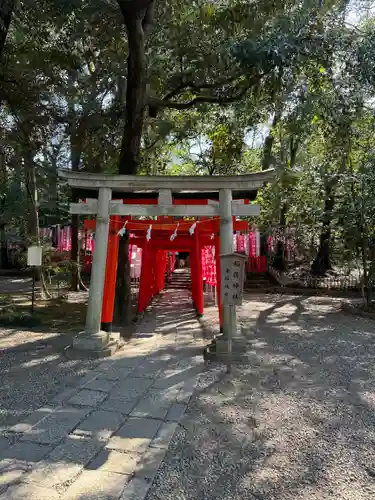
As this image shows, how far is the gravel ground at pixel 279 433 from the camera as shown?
112 inches

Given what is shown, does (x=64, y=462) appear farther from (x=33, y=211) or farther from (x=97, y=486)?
(x=33, y=211)

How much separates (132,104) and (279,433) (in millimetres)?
7186

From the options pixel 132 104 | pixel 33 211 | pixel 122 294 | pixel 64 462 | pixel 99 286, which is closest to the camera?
pixel 64 462

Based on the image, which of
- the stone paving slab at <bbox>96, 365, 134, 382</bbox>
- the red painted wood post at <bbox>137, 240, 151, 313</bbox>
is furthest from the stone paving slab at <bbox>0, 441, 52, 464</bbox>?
the red painted wood post at <bbox>137, 240, 151, 313</bbox>

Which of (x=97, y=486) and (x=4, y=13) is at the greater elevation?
(x=4, y=13)

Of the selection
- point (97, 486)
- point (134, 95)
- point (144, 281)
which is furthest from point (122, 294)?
point (97, 486)

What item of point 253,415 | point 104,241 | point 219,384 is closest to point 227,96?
point 104,241

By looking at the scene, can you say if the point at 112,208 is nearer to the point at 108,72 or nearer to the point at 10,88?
the point at 10,88

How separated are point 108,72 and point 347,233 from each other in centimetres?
800

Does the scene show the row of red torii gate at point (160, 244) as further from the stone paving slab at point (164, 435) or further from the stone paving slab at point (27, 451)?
the stone paving slab at point (27, 451)

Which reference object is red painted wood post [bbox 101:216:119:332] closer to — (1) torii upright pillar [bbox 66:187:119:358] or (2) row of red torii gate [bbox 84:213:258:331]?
(2) row of red torii gate [bbox 84:213:258:331]

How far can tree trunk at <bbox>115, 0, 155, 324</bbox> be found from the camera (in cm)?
775

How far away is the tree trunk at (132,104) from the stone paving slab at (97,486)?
6514mm

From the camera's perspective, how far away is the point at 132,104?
873 cm
